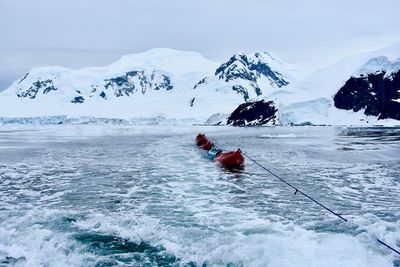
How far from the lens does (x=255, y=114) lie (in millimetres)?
129875

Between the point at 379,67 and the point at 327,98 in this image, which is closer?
the point at 379,67

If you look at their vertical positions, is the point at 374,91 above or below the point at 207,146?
above

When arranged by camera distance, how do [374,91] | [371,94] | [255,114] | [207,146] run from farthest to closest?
[255,114] → [374,91] → [371,94] → [207,146]

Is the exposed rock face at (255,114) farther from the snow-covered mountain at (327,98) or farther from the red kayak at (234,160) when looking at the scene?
the red kayak at (234,160)

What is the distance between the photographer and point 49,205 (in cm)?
1492

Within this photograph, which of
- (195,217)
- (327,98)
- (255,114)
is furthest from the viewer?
(255,114)

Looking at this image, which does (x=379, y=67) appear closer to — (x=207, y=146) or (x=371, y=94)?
(x=371, y=94)

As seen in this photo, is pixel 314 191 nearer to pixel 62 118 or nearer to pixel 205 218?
pixel 205 218

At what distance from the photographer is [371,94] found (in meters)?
118

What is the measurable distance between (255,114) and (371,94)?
34.2 meters

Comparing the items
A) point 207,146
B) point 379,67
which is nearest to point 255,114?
point 379,67

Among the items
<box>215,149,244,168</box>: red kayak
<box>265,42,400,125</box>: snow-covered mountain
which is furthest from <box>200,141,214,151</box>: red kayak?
<box>265,42,400,125</box>: snow-covered mountain

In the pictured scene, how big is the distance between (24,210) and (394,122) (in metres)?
107

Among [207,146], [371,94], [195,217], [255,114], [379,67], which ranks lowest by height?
[195,217]
